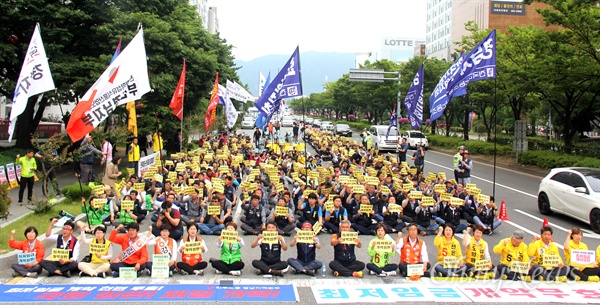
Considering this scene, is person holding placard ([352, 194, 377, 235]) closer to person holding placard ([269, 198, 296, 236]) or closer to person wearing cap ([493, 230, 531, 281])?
person holding placard ([269, 198, 296, 236])

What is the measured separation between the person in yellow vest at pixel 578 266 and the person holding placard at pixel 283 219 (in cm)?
579

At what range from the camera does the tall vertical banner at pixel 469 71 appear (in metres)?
14.9

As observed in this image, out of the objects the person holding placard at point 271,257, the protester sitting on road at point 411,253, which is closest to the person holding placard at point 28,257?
the person holding placard at point 271,257

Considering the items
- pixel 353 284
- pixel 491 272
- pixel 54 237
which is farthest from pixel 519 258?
pixel 54 237

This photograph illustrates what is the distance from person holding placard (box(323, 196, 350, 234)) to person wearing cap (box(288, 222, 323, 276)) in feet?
9.41

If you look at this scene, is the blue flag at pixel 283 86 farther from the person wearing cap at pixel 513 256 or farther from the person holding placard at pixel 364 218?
the person wearing cap at pixel 513 256

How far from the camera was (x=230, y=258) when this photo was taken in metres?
9.33

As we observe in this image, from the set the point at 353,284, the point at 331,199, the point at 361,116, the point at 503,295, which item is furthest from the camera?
the point at 361,116

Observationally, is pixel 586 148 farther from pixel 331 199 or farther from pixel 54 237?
pixel 54 237

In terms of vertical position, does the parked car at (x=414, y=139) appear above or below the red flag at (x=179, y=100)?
below

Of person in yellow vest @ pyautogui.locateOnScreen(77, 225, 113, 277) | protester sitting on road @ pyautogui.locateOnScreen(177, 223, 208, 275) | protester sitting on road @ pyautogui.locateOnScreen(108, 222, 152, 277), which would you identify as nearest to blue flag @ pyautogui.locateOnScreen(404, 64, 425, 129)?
protester sitting on road @ pyautogui.locateOnScreen(177, 223, 208, 275)

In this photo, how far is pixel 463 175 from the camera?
57.4 ft

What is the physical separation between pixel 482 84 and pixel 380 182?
20011mm

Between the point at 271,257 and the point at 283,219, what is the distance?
3.21 m
